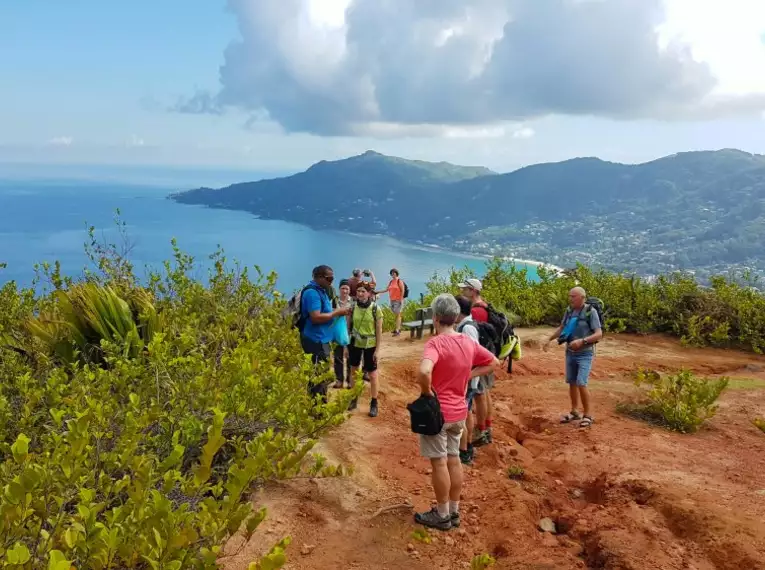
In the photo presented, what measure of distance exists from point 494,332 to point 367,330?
5.03 ft

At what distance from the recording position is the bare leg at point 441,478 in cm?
425

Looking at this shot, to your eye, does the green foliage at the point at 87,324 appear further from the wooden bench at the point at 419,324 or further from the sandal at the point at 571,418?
the wooden bench at the point at 419,324

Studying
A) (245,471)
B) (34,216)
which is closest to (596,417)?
(245,471)

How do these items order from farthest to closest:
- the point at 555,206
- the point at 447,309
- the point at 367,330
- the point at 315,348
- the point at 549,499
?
the point at 555,206, the point at 367,330, the point at 315,348, the point at 549,499, the point at 447,309

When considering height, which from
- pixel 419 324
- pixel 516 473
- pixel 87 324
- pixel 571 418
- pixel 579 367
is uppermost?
pixel 87 324

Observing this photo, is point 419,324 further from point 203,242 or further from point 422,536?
point 203,242

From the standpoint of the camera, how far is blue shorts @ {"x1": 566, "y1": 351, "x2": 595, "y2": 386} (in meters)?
6.75

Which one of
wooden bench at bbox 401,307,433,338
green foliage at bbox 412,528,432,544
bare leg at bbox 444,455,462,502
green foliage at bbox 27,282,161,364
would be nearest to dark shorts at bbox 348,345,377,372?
green foliage at bbox 27,282,161,364

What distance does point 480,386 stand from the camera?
19.4ft

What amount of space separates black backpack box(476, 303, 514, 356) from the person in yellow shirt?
129cm

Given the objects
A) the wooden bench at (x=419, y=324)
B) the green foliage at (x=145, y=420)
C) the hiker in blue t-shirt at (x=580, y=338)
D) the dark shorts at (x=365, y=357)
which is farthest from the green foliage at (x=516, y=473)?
the wooden bench at (x=419, y=324)

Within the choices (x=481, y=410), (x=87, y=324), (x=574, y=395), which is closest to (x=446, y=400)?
(x=481, y=410)

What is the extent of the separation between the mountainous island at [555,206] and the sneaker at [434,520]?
63.9 metres

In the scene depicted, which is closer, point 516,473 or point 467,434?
point 516,473
